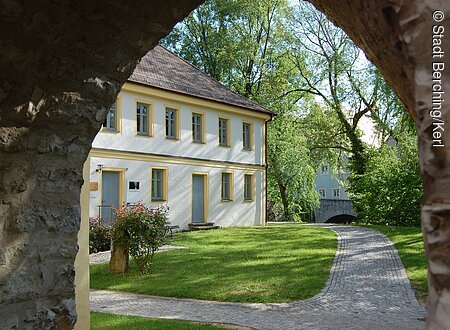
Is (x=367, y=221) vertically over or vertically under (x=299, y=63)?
under

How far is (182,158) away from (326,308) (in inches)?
586

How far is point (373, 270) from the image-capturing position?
12000mm

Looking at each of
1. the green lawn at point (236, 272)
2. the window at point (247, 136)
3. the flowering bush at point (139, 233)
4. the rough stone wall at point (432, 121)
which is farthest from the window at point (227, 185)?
the rough stone wall at point (432, 121)

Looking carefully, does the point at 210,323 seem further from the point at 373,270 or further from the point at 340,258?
the point at 340,258

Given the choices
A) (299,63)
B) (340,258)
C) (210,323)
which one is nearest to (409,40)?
(210,323)

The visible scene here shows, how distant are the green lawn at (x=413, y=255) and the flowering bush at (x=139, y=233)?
5560mm

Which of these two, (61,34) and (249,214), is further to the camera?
(249,214)

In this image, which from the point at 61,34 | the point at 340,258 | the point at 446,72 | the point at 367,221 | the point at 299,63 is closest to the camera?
the point at 446,72

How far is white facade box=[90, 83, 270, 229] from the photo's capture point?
19703 millimetres

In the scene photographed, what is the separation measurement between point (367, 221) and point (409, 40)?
2491 cm

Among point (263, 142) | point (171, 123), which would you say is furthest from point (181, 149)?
point (263, 142)

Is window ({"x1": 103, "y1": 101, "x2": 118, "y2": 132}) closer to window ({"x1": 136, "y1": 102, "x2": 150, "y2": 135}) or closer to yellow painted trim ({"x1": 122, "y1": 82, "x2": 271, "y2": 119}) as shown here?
yellow painted trim ({"x1": 122, "y1": 82, "x2": 271, "y2": 119})

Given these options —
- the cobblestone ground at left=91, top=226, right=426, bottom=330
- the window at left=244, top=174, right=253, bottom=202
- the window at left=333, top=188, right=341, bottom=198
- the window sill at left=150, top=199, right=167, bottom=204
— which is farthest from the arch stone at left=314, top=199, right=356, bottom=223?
the cobblestone ground at left=91, top=226, right=426, bottom=330

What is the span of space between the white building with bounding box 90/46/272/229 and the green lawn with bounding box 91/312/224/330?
34.5ft
